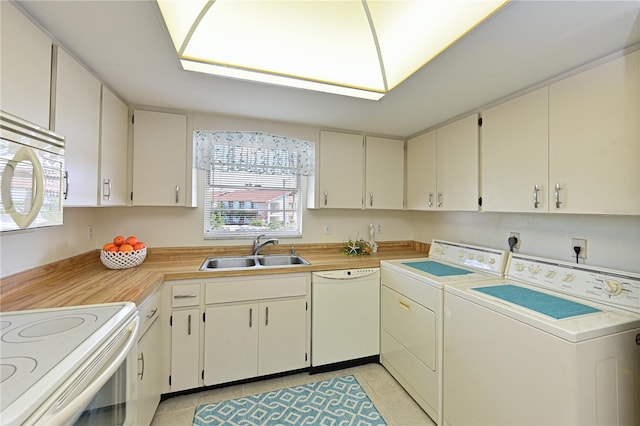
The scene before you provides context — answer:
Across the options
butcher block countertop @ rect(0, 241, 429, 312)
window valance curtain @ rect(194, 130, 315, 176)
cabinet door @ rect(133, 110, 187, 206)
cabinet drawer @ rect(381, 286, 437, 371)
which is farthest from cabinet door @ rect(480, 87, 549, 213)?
cabinet door @ rect(133, 110, 187, 206)

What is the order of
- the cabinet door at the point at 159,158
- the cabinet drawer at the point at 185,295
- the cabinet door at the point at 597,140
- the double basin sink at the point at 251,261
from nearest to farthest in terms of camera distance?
the cabinet door at the point at 597,140, the cabinet drawer at the point at 185,295, the cabinet door at the point at 159,158, the double basin sink at the point at 251,261

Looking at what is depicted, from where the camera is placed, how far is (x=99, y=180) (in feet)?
5.52

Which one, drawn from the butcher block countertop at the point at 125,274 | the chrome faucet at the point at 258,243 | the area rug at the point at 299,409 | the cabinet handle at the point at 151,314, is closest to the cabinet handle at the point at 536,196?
the butcher block countertop at the point at 125,274

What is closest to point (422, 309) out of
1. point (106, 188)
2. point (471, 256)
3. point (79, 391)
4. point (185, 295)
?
point (471, 256)

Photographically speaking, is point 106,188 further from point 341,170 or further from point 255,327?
point 341,170

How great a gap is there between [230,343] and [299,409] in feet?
2.28

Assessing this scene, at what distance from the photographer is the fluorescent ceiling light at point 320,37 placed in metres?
1.26

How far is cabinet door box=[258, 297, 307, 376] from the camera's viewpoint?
2068 mm

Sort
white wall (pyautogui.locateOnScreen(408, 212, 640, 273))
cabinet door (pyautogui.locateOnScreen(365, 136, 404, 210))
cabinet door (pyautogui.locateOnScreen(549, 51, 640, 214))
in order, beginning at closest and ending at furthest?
cabinet door (pyautogui.locateOnScreen(549, 51, 640, 214)) < white wall (pyautogui.locateOnScreen(408, 212, 640, 273)) < cabinet door (pyautogui.locateOnScreen(365, 136, 404, 210))

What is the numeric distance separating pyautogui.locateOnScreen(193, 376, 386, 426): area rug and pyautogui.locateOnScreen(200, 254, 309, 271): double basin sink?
99cm

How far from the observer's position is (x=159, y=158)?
2.20 m

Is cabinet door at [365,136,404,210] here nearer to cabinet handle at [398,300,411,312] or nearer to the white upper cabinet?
cabinet handle at [398,300,411,312]

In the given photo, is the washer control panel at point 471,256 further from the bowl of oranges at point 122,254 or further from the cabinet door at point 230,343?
the bowl of oranges at point 122,254

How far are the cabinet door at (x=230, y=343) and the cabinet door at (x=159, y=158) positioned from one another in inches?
41.1
